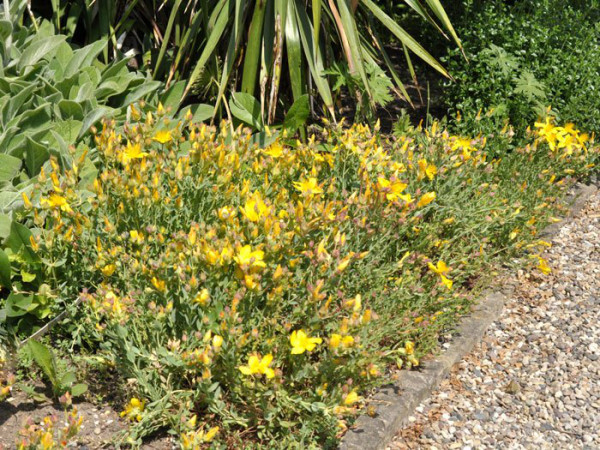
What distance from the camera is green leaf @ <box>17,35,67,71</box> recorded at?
3330 millimetres

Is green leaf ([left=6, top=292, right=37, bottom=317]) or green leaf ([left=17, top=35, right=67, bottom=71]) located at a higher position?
green leaf ([left=17, top=35, right=67, bottom=71])

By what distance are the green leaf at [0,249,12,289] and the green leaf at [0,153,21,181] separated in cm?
41

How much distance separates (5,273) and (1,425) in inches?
19.6

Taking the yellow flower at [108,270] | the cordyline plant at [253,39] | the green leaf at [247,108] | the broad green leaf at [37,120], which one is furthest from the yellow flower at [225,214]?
the green leaf at [247,108]

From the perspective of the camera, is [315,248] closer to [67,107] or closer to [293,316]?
[293,316]

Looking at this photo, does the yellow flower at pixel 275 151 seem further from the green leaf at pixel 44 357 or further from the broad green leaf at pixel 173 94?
the green leaf at pixel 44 357

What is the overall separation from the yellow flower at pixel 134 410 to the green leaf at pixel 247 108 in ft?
5.96

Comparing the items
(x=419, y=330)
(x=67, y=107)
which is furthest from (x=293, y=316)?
(x=67, y=107)

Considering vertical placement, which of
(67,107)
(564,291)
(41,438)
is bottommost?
(564,291)

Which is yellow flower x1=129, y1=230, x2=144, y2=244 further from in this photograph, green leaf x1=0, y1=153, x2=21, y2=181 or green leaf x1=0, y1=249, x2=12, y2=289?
green leaf x1=0, y1=153, x2=21, y2=181

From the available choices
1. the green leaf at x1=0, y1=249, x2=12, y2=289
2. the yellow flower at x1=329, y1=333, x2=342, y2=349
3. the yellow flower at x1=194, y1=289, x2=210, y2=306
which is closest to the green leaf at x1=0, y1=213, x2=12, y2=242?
the green leaf at x1=0, y1=249, x2=12, y2=289

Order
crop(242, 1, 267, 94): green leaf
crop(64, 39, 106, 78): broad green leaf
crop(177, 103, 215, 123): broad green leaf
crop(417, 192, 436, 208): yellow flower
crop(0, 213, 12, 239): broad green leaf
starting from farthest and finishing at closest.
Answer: crop(242, 1, 267, 94): green leaf → crop(177, 103, 215, 123): broad green leaf → crop(64, 39, 106, 78): broad green leaf → crop(417, 192, 436, 208): yellow flower → crop(0, 213, 12, 239): broad green leaf

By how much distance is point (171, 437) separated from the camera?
7.51ft

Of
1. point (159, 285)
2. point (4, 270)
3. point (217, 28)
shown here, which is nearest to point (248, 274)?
point (159, 285)
